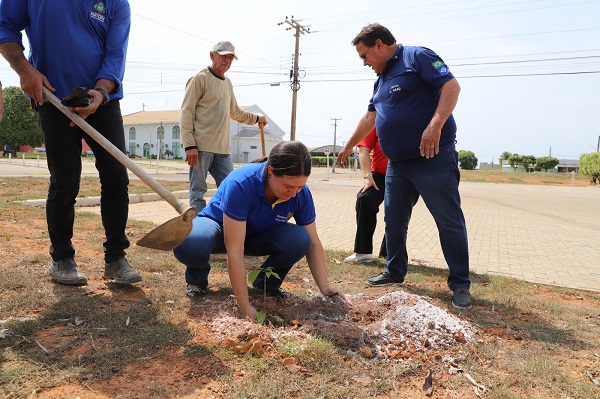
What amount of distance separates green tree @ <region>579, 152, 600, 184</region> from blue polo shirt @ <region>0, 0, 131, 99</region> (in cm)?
3532

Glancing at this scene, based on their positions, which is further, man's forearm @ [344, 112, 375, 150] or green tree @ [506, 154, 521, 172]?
green tree @ [506, 154, 521, 172]

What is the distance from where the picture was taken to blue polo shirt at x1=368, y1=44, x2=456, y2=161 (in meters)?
3.27

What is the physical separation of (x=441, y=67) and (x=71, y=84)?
100 inches

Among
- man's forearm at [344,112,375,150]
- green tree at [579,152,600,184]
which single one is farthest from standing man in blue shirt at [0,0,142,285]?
green tree at [579,152,600,184]

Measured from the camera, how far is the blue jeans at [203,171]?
15.3 feet

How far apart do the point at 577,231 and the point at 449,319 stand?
6.74 m

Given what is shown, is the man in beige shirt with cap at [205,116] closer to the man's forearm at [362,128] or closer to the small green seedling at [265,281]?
the man's forearm at [362,128]

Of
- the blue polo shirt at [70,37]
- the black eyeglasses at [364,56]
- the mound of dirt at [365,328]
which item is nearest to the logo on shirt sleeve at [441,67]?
the black eyeglasses at [364,56]

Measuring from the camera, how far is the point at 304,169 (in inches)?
95.7

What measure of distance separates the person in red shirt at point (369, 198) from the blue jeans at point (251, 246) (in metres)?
1.64

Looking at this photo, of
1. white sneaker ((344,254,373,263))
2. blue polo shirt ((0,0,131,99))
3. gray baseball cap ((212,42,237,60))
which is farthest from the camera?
white sneaker ((344,254,373,263))

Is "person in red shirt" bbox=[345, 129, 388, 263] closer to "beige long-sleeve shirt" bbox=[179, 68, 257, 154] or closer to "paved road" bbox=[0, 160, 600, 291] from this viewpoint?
"paved road" bbox=[0, 160, 600, 291]

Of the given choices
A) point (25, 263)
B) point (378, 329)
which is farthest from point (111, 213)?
point (378, 329)

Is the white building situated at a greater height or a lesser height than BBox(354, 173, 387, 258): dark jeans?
greater
